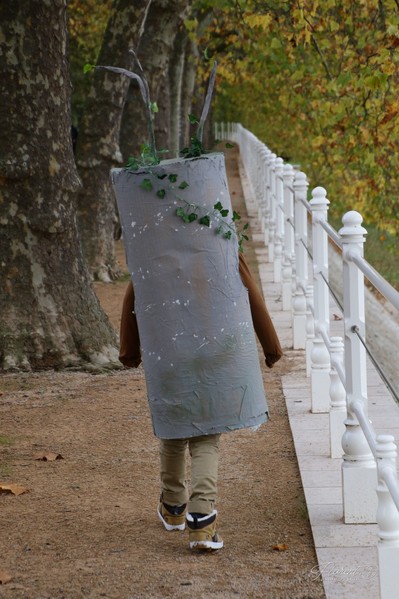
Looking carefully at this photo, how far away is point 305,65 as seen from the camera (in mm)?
23406

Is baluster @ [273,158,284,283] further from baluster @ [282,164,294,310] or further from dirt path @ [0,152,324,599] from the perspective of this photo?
dirt path @ [0,152,324,599]

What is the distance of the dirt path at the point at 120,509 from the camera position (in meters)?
5.17

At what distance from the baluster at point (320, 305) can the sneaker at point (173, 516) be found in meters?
2.30

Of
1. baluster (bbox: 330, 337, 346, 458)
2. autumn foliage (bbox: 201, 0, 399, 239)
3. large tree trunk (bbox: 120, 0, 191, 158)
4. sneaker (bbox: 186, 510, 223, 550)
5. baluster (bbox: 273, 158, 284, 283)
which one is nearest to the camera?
sneaker (bbox: 186, 510, 223, 550)

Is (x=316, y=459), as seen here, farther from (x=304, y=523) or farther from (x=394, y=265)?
(x=394, y=265)

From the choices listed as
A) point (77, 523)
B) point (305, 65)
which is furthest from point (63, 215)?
point (305, 65)

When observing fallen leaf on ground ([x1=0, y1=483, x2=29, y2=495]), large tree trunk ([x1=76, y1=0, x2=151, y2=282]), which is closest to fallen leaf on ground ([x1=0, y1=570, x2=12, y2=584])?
fallen leaf on ground ([x1=0, y1=483, x2=29, y2=495])

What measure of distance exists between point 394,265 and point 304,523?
19.8 metres

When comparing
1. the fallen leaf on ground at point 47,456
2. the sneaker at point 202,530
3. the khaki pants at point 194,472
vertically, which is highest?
the khaki pants at point 194,472

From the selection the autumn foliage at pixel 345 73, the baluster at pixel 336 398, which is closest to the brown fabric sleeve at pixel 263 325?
the baluster at pixel 336 398

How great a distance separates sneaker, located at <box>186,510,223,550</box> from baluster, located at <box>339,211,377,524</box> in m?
0.66

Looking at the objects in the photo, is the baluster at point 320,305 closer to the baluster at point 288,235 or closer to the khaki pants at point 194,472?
the khaki pants at point 194,472

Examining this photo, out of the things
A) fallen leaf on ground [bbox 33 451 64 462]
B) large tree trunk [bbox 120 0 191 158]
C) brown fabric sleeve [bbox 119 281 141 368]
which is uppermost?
large tree trunk [bbox 120 0 191 158]

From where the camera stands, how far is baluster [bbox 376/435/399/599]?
4609 millimetres
